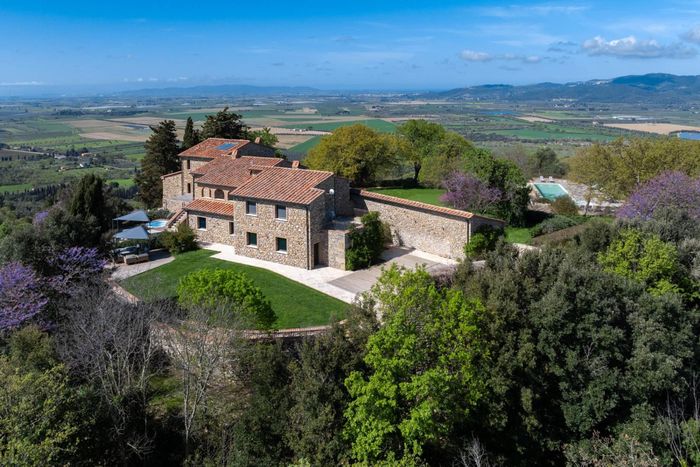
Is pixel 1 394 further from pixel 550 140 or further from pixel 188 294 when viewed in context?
pixel 550 140

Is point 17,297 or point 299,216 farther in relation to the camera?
point 299,216

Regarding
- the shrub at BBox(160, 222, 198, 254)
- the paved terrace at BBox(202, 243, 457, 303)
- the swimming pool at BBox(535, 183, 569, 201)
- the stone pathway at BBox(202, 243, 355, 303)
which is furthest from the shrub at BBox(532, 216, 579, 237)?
the shrub at BBox(160, 222, 198, 254)

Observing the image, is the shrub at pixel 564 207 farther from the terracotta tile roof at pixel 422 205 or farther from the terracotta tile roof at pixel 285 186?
the terracotta tile roof at pixel 285 186

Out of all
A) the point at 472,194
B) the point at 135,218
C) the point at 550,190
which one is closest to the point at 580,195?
the point at 550,190

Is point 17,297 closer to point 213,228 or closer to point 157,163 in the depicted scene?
point 213,228

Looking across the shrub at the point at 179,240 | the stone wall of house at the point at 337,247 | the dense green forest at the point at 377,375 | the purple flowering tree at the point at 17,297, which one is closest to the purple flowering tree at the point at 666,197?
the dense green forest at the point at 377,375
